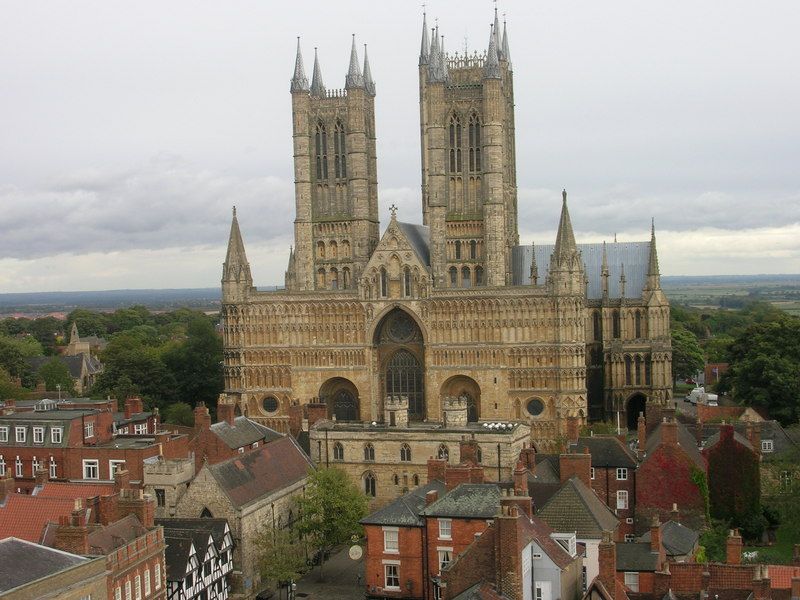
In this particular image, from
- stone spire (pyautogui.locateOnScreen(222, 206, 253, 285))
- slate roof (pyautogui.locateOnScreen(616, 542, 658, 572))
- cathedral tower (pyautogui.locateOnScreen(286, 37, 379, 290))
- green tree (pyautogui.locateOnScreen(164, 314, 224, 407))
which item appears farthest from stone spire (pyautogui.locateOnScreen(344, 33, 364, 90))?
slate roof (pyautogui.locateOnScreen(616, 542, 658, 572))

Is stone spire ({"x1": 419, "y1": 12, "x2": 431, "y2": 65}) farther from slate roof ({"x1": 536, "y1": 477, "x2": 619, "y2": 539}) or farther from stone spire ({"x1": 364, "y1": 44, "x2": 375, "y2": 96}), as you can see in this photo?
slate roof ({"x1": 536, "y1": 477, "x2": 619, "y2": 539})

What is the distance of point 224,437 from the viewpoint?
193 ft

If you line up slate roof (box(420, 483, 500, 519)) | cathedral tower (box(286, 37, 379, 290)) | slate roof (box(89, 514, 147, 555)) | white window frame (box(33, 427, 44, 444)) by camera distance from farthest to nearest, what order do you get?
cathedral tower (box(286, 37, 379, 290)) < white window frame (box(33, 427, 44, 444)) < slate roof (box(420, 483, 500, 519)) < slate roof (box(89, 514, 147, 555))

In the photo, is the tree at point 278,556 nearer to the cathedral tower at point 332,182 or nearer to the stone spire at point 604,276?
the cathedral tower at point 332,182

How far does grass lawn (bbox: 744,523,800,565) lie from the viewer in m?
48.5

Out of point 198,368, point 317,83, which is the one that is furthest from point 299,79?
point 198,368

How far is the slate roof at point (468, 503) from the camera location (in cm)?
4209

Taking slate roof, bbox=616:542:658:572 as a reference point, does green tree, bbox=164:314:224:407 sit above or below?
above

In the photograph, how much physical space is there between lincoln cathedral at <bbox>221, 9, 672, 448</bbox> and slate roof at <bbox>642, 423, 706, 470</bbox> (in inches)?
832

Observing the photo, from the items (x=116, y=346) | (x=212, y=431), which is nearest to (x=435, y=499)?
(x=212, y=431)

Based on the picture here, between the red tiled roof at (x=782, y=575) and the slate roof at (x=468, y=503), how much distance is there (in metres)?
10.1

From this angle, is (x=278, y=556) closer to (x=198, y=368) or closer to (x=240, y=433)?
(x=240, y=433)

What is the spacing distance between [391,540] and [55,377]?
232ft

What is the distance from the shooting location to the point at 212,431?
2272 inches
